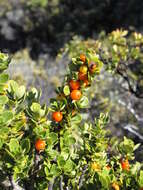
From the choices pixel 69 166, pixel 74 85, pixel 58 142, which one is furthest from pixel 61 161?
pixel 74 85

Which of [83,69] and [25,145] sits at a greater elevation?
[83,69]

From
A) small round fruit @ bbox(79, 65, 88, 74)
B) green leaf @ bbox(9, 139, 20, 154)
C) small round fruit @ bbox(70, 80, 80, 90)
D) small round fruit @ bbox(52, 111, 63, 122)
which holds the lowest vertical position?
green leaf @ bbox(9, 139, 20, 154)

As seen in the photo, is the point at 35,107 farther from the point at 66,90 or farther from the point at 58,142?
the point at 58,142

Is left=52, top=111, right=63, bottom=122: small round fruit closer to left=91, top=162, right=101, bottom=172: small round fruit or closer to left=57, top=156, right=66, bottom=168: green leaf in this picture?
left=57, top=156, right=66, bottom=168: green leaf

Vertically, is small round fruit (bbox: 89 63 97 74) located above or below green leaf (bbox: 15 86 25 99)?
Result: above

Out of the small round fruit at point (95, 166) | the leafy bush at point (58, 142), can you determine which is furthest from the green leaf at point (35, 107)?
the small round fruit at point (95, 166)

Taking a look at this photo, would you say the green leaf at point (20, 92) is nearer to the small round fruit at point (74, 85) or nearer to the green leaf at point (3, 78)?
the green leaf at point (3, 78)

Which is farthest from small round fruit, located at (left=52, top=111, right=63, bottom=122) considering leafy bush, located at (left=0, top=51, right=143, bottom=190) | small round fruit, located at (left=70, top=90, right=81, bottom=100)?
small round fruit, located at (left=70, top=90, right=81, bottom=100)
